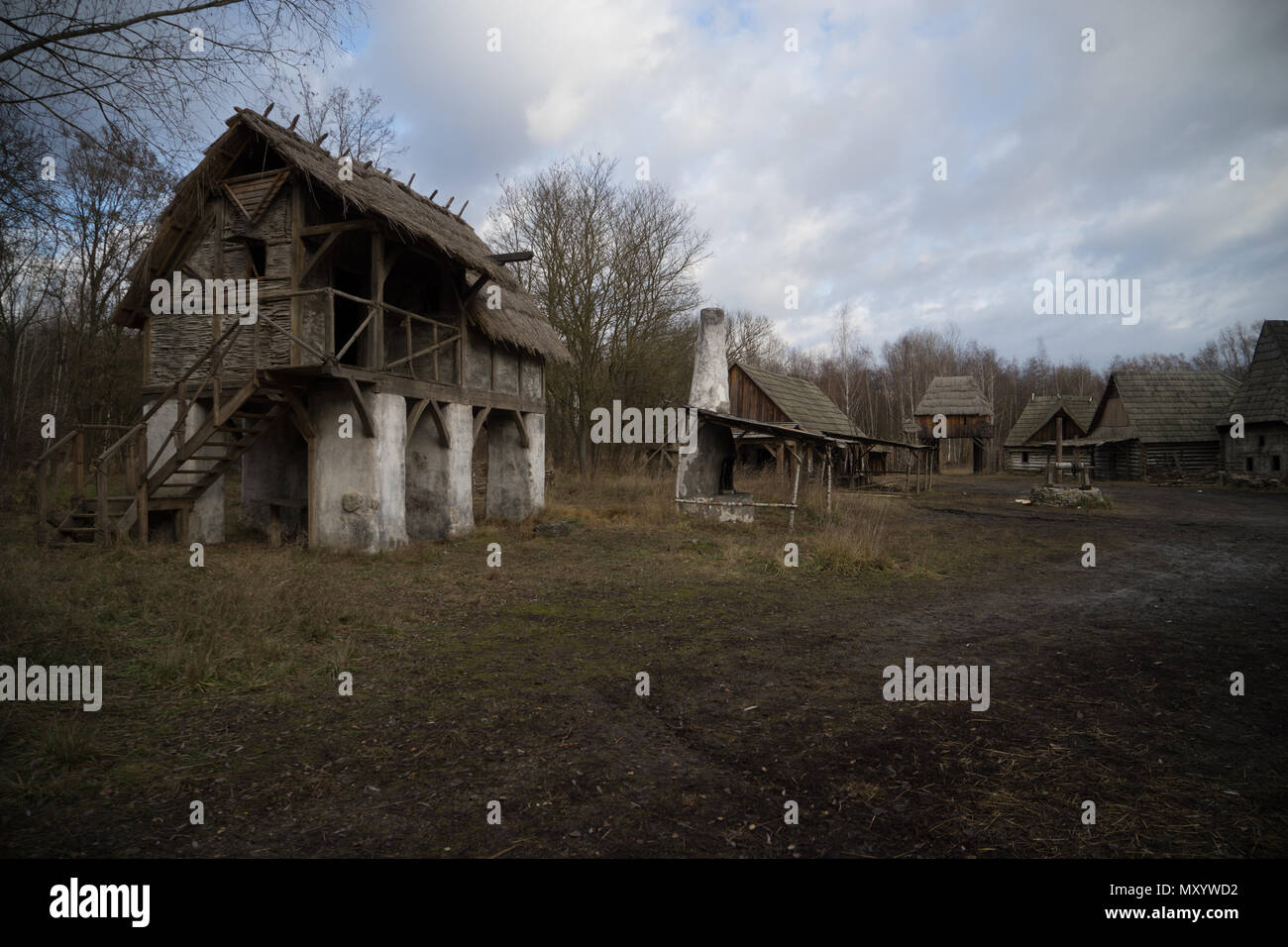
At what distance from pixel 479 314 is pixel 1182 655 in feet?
43.5

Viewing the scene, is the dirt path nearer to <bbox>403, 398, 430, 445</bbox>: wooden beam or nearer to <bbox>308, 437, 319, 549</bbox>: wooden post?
<bbox>308, 437, 319, 549</bbox>: wooden post

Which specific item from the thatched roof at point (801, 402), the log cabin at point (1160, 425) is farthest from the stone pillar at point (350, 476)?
the log cabin at point (1160, 425)

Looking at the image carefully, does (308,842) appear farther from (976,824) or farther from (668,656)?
(668,656)

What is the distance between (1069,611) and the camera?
8.22 m

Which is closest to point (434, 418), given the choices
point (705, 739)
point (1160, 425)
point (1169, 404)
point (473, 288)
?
point (473, 288)

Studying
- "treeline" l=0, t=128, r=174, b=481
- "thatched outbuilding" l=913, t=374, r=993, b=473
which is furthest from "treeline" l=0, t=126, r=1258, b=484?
"thatched outbuilding" l=913, t=374, r=993, b=473

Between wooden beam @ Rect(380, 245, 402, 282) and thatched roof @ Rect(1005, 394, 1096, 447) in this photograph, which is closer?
wooden beam @ Rect(380, 245, 402, 282)

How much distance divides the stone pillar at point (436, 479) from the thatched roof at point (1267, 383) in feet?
114

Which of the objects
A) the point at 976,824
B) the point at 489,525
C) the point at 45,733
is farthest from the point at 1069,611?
the point at 489,525

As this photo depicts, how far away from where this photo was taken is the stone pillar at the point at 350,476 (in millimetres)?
11656

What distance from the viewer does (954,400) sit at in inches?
1879

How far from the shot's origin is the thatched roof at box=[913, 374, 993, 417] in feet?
153

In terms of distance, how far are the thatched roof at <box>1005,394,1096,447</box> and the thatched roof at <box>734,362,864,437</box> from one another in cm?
1886

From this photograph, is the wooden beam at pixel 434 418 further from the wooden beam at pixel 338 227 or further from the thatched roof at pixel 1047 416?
the thatched roof at pixel 1047 416
